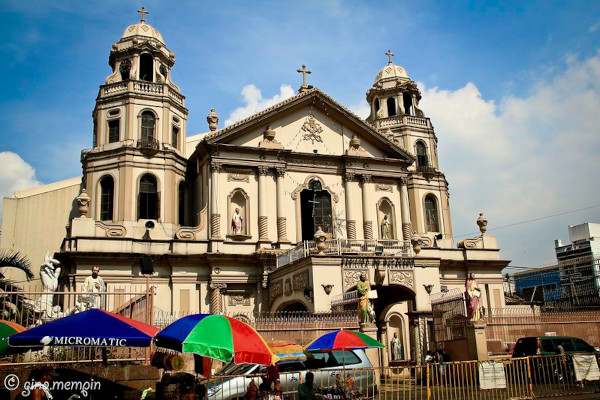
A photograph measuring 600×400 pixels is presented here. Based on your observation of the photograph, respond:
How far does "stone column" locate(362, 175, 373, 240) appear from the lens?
3532 centimetres

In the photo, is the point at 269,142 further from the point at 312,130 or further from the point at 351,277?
the point at 351,277

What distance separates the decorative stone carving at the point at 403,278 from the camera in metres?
27.3

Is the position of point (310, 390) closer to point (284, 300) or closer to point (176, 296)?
point (284, 300)

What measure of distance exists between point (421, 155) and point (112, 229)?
70.8 ft

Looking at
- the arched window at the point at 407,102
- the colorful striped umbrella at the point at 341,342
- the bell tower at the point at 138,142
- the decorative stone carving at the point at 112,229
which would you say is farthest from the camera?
the arched window at the point at 407,102

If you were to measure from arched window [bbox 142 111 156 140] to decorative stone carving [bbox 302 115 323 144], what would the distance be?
8.85m

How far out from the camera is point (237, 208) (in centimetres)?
3397

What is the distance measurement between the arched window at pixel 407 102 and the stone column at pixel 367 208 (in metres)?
9.09

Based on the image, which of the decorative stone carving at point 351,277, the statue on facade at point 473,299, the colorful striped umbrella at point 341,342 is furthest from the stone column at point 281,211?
the colorful striped umbrella at point 341,342

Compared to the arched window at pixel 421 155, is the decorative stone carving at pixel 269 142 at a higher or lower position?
lower

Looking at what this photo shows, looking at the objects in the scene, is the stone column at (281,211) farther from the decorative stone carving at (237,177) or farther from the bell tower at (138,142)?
the bell tower at (138,142)

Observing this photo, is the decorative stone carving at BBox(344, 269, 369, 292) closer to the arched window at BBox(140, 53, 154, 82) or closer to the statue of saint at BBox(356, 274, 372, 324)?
the statue of saint at BBox(356, 274, 372, 324)

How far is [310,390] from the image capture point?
44.6 ft

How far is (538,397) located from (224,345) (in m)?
9.58
